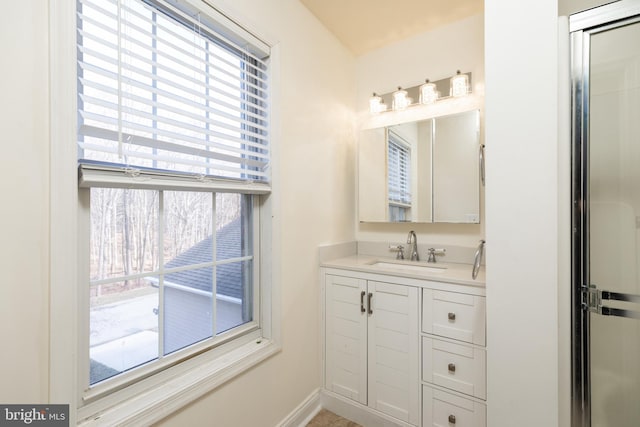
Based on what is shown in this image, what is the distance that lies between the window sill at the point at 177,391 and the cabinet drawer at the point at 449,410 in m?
0.90

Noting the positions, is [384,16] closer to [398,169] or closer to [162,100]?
[398,169]

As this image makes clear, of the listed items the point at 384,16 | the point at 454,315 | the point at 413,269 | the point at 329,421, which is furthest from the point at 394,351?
the point at 384,16

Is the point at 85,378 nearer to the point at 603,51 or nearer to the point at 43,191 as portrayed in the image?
the point at 43,191

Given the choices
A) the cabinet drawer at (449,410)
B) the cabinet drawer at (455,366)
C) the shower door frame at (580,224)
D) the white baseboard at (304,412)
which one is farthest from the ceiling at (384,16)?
the white baseboard at (304,412)

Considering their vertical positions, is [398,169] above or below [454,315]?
above

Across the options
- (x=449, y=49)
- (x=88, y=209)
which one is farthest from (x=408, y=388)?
(x=449, y=49)

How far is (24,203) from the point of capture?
0.77 meters

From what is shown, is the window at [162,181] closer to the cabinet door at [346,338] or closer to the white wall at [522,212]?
the cabinet door at [346,338]

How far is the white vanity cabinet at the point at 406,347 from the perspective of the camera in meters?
1.43

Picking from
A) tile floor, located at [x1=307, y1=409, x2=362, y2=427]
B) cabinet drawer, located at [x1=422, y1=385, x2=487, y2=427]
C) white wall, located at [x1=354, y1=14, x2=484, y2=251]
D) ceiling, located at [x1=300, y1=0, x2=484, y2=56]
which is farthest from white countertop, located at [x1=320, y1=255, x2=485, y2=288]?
ceiling, located at [x1=300, y1=0, x2=484, y2=56]

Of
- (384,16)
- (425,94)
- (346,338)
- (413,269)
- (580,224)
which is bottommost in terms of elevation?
(346,338)

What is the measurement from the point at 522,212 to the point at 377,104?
55.4 inches

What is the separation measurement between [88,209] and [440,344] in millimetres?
1654

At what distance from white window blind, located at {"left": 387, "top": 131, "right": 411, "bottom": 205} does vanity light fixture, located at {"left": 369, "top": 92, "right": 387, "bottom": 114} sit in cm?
22
